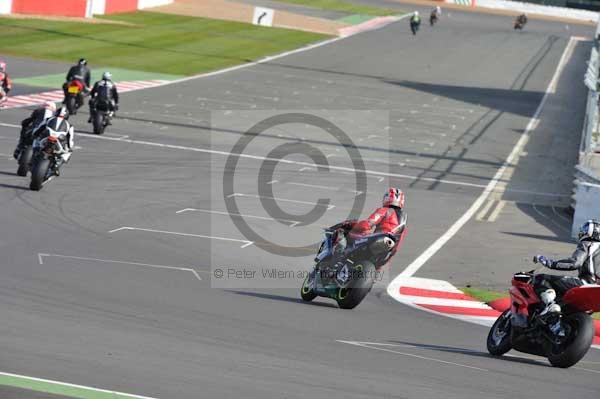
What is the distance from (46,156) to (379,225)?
10069 millimetres

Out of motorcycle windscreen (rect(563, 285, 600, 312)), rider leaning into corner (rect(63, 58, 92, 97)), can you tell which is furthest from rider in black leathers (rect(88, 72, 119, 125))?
motorcycle windscreen (rect(563, 285, 600, 312))

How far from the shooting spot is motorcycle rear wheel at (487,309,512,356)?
14.1 meters

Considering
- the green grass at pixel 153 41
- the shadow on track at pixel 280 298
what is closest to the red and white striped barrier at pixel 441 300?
the shadow on track at pixel 280 298

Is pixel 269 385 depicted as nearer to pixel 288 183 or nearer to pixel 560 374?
pixel 560 374

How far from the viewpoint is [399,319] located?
16391 mm

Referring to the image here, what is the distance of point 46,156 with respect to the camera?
24.1 m

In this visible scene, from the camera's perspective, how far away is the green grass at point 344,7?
103 metres

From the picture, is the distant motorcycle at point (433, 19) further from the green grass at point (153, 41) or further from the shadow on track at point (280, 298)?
the shadow on track at point (280, 298)

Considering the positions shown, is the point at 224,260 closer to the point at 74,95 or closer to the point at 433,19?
the point at 74,95

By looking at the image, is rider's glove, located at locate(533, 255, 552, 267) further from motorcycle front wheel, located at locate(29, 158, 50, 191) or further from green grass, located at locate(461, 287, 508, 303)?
motorcycle front wheel, located at locate(29, 158, 50, 191)

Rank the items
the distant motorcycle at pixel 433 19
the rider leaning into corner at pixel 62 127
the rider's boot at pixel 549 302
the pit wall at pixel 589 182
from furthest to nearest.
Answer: the distant motorcycle at pixel 433 19 → the pit wall at pixel 589 182 → the rider leaning into corner at pixel 62 127 → the rider's boot at pixel 549 302

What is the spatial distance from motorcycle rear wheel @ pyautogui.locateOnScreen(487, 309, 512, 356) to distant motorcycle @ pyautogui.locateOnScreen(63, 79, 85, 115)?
85.4 ft

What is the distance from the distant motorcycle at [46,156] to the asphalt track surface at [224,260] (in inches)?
15.6

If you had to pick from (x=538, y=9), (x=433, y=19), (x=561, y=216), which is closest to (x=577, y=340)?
(x=561, y=216)
